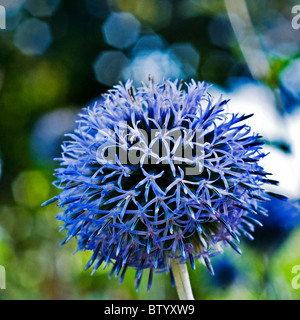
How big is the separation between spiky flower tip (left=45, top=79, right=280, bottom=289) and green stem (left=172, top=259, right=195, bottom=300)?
0.13 ft

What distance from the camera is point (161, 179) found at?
59.7 inches

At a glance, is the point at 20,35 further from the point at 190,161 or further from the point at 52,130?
A: the point at 190,161

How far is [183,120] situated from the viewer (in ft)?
5.19

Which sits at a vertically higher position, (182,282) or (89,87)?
(89,87)

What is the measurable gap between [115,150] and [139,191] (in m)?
0.22

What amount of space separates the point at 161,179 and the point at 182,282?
0.44m

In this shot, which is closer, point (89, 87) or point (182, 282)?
point (182, 282)

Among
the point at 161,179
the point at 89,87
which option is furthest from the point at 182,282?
the point at 89,87

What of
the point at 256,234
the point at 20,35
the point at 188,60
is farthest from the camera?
the point at 188,60

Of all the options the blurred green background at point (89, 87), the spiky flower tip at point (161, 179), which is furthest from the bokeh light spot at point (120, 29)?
the spiky flower tip at point (161, 179)

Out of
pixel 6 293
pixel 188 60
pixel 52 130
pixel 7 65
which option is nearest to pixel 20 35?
pixel 7 65

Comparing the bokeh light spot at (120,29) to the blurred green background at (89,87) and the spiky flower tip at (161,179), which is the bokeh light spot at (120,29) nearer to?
the blurred green background at (89,87)

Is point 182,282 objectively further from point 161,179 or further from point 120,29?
point 120,29
